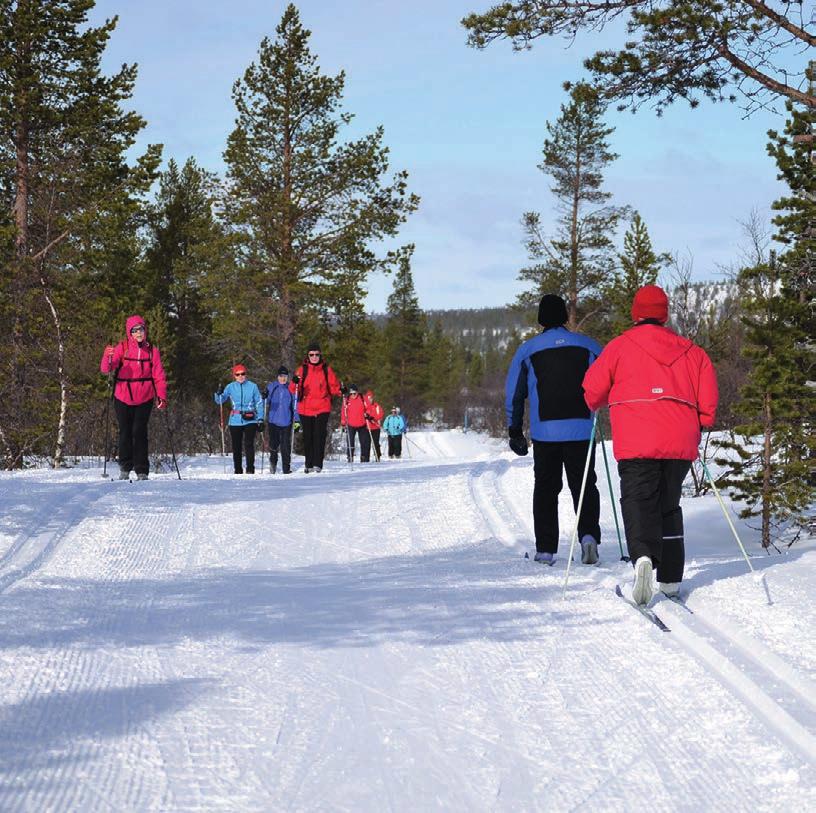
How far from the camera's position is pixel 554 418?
24.4 ft

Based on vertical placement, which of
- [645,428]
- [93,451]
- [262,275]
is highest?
[262,275]

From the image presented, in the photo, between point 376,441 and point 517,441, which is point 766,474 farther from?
point 376,441

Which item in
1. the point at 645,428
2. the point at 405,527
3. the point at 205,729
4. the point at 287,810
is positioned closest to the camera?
the point at 287,810

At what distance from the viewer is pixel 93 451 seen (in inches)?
917

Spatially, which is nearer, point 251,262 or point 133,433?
point 133,433

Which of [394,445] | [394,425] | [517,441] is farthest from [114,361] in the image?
[394,445]

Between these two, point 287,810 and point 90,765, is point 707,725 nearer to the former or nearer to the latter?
point 287,810

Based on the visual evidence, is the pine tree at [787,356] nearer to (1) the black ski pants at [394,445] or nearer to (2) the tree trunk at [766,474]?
(2) the tree trunk at [766,474]

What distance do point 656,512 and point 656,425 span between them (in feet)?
1.66

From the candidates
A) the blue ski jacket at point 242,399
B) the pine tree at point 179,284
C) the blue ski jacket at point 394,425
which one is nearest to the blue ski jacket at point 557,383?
the blue ski jacket at point 242,399

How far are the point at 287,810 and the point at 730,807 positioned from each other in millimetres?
1337

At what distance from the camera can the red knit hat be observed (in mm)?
5922

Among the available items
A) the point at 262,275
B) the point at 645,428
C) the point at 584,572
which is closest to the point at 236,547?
Result: the point at 584,572

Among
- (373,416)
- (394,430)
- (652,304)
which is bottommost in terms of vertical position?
(394,430)
